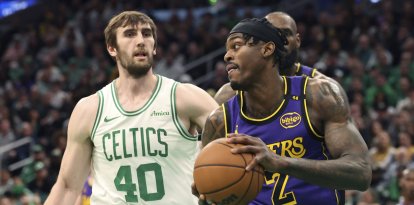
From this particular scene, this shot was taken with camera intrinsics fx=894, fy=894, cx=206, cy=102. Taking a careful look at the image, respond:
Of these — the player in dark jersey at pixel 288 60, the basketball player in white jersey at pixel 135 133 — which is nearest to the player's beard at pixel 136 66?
the basketball player in white jersey at pixel 135 133

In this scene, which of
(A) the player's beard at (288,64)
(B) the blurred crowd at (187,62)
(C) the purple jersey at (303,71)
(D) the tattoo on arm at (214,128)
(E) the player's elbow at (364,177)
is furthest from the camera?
(B) the blurred crowd at (187,62)

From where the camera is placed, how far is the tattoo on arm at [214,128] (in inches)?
201

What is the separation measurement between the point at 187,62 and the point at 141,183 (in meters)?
11.1

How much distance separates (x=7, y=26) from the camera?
19.7 metres

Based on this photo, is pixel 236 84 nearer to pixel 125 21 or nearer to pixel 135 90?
pixel 135 90

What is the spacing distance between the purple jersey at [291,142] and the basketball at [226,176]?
47 centimetres

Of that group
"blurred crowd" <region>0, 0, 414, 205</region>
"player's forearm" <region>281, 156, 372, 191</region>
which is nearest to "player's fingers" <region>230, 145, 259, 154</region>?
"player's forearm" <region>281, 156, 372, 191</region>

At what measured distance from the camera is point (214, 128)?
16.8 feet

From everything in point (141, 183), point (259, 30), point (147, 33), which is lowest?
point (141, 183)

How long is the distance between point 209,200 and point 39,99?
11.4 metres

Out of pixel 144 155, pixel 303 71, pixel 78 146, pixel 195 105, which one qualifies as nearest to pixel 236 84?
pixel 195 105

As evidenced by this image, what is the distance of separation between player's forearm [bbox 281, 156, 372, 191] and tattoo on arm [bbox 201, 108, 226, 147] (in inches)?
31.3

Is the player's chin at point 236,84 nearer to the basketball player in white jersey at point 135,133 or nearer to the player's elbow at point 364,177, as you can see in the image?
the player's elbow at point 364,177

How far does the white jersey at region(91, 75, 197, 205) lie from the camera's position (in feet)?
18.8
